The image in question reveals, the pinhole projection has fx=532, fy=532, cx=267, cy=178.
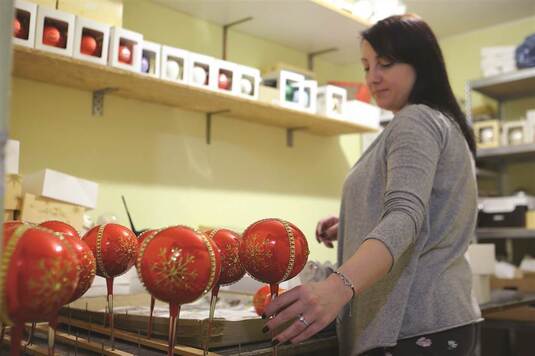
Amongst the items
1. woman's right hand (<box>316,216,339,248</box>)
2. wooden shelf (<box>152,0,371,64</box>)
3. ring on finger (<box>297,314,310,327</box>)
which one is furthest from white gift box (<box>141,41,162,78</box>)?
ring on finger (<box>297,314,310,327</box>)

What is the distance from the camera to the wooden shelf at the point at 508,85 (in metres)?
2.82

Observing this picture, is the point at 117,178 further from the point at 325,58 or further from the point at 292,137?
the point at 325,58

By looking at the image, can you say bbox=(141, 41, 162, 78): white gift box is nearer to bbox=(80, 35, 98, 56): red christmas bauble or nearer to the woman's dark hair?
bbox=(80, 35, 98, 56): red christmas bauble

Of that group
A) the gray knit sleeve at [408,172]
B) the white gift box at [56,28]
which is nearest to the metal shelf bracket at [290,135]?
the white gift box at [56,28]

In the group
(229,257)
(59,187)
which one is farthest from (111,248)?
(59,187)

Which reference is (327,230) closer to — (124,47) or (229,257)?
(229,257)

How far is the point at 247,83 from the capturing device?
7.25ft

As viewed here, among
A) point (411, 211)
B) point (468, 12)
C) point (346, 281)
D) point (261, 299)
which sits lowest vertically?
point (261, 299)

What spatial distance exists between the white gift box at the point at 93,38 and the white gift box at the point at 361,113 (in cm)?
127

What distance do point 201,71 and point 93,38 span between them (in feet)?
1.40

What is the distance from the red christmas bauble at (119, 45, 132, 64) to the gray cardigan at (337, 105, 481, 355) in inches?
41.7

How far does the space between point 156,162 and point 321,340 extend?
141 centimetres

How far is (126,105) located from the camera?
222 centimetres

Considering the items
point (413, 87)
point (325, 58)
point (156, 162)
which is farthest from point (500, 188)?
point (413, 87)
